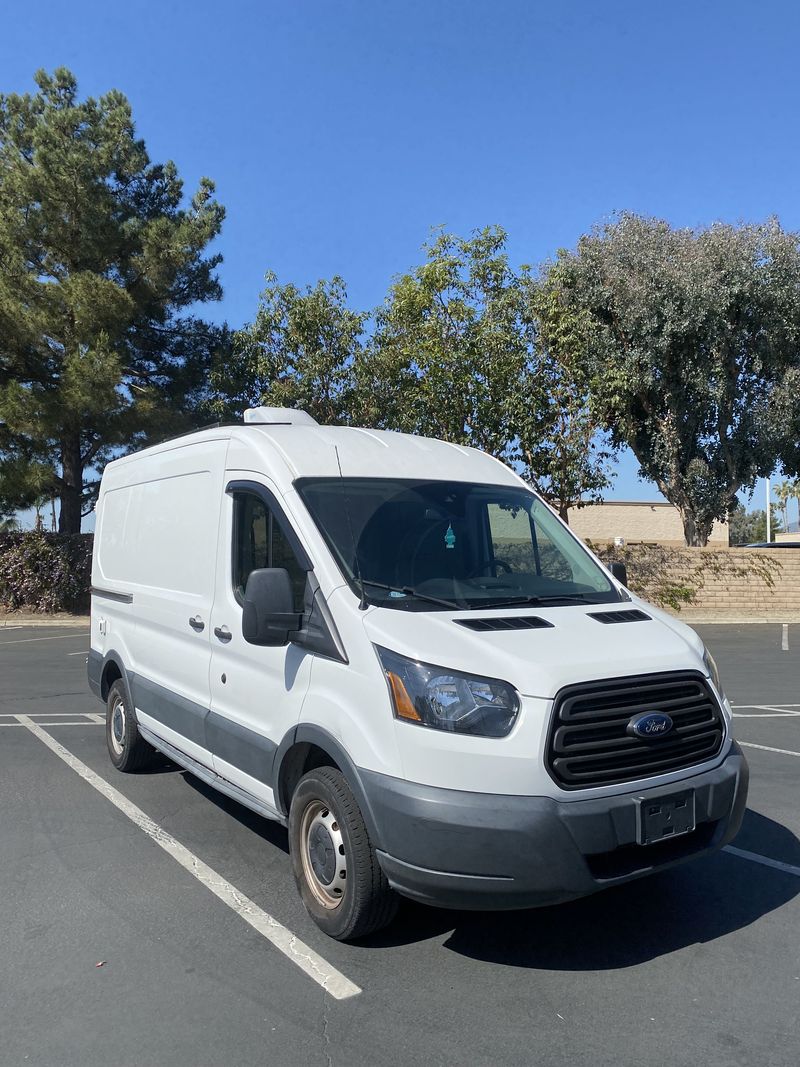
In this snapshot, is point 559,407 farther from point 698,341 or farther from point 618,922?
point 618,922

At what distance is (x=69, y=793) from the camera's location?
6.29 m

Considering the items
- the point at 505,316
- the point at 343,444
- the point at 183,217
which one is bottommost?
the point at 343,444

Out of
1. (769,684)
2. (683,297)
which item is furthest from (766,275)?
(769,684)

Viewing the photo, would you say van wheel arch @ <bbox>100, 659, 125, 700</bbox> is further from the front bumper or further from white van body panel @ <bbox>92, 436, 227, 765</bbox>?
the front bumper

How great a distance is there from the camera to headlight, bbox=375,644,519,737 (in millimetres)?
3428

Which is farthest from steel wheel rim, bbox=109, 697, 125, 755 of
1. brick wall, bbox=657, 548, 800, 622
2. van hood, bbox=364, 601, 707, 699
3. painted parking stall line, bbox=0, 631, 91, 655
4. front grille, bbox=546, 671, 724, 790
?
brick wall, bbox=657, 548, 800, 622

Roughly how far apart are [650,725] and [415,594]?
3.81 feet

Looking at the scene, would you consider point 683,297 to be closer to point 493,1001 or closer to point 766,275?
point 766,275

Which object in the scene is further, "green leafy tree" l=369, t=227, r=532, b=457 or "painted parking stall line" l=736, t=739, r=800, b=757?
"green leafy tree" l=369, t=227, r=532, b=457

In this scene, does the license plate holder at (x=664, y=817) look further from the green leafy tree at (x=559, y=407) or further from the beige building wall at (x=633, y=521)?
the beige building wall at (x=633, y=521)

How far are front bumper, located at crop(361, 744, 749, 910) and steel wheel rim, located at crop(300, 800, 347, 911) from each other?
0.43 metres

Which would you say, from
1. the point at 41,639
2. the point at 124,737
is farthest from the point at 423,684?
the point at 41,639

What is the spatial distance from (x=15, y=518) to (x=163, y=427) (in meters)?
6.17

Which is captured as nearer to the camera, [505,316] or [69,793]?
[69,793]
